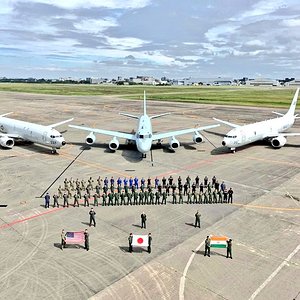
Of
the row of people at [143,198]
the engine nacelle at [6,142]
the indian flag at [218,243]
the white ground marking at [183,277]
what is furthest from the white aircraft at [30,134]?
the indian flag at [218,243]

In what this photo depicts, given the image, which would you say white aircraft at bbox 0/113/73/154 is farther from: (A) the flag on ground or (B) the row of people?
(A) the flag on ground

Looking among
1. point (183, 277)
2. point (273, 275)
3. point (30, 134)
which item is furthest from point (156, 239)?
point (30, 134)

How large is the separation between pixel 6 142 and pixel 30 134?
154 inches

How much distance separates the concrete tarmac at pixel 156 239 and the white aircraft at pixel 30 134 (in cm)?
445

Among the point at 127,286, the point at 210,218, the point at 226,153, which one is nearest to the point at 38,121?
the point at 226,153

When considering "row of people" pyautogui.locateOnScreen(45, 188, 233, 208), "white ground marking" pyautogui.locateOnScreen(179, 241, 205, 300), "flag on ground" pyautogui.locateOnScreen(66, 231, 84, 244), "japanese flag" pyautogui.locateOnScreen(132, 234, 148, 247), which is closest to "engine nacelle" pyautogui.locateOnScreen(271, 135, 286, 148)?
"row of people" pyautogui.locateOnScreen(45, 188, 233, 208)

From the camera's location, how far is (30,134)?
4647 cm

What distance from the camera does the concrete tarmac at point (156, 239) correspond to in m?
16.5

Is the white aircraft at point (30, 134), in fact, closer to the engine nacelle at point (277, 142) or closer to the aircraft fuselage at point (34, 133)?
the aircraft fuselage at point (34, 133)

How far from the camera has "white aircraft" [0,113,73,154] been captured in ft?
144

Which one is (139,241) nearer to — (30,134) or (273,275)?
(273,275)

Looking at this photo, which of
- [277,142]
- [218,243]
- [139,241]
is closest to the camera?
[218,243]

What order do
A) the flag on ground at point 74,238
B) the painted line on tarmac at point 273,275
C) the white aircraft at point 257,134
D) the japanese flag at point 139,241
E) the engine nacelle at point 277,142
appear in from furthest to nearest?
the engine nacelle at point 277,142 → the white aircraft at point 257,134 → the flag on ground at point 74,238 → the japanese flag at point 139,241 → the painted line on tarmac at point 273,275

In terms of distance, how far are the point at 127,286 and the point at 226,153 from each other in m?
Result: 32.9
